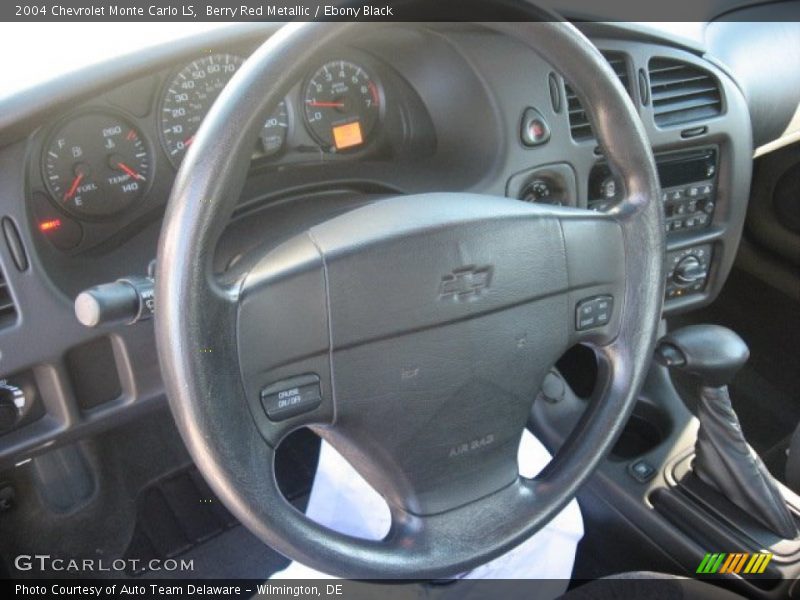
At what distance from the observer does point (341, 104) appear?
140 centimetres

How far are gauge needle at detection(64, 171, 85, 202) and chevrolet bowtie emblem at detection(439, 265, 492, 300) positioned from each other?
541 mm

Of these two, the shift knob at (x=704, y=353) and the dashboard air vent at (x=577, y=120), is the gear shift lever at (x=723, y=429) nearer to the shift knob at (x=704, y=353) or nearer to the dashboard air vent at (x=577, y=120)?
the shift knob at (x=704, y=353)

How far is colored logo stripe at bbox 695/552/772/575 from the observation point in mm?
1377

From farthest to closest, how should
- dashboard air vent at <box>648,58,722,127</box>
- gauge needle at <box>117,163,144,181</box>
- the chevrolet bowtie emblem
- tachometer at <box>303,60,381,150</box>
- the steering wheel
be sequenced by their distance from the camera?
dashboard air vent at <box>648,58,722,127</box> → tachometer at <box>303,60,381,150</box> → gauge needle at <box>117,163,144,181</box> → the chevrolet bowtie emblem → the steering wheel

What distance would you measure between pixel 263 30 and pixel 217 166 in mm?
446

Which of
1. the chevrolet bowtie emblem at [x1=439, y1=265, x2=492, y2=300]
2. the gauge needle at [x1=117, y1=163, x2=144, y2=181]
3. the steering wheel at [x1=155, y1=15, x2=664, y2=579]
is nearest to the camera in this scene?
the steering wheel at [x1=155, y1=15, x2=664, y2=579]

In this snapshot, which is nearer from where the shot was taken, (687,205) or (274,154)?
(274,154)

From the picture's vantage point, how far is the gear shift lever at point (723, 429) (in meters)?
1.41

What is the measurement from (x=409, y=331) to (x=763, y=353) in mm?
1589

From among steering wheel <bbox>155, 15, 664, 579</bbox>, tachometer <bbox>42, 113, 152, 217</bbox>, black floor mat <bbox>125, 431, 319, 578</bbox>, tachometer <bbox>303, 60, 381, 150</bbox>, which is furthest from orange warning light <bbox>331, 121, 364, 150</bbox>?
black floor mat <bbox>125, 431, 319, 578</bbox>

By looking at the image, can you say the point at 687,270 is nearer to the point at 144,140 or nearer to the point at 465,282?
the point at 465,282

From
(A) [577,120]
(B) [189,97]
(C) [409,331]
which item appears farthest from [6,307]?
(A) [577,120]

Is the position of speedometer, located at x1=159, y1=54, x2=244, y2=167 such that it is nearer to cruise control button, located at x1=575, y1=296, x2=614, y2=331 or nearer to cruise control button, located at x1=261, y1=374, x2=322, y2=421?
cruise control button, located at x1=261, y1=374, x2=322, y2=421

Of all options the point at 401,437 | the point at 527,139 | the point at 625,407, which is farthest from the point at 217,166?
the point at 527,139
